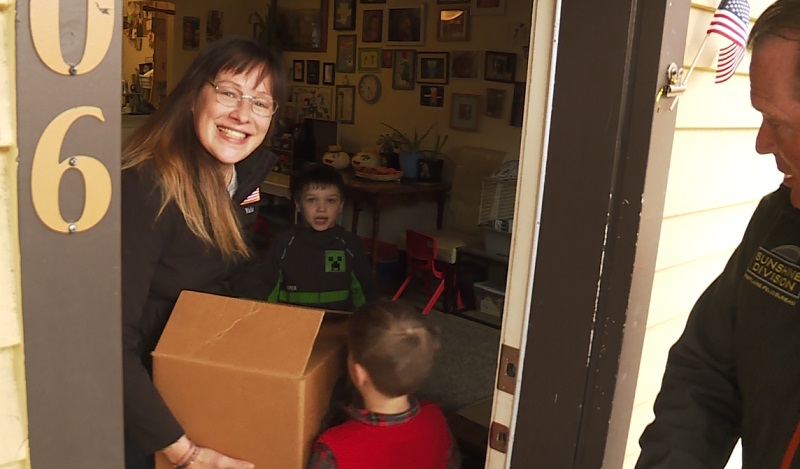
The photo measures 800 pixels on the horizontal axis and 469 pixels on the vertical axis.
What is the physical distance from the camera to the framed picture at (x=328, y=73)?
653 centimetres

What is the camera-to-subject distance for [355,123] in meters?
6.40

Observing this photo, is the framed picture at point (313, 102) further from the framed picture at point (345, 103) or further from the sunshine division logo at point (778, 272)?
the sunshine division logo at point (778, 272)

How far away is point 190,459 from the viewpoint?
1.34 meters

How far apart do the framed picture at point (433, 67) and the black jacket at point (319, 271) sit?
2.93 m

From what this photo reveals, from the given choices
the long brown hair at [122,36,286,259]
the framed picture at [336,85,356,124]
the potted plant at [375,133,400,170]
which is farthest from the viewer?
the framed picture at [336,85,356,124]

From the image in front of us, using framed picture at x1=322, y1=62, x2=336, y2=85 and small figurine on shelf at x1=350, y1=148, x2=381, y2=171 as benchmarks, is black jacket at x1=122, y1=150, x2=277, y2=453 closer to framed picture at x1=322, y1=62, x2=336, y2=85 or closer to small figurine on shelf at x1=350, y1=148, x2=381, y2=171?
small figurine on shelf at x1=350, y1=148, x2=381, y2=171

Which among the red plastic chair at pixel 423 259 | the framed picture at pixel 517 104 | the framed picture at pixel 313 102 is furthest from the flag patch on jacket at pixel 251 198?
the framed picture at pixel 313 102

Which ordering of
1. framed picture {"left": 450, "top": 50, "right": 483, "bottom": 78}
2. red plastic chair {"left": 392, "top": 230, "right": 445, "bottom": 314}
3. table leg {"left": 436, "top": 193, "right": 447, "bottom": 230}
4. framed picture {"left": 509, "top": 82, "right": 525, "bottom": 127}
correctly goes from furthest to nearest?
table leg {"left": 436, "top": 193, "right": 447, "bottom": 230}, framed picture {"left": 450, "top": 50, "right": 483, "bottom": 78}, framed picture {"left": 509, "top": 82, "right": 525, "bottom": 127}, red plastic chair {"left": 392, "top": 230, "right": 445, "bottom": 314}

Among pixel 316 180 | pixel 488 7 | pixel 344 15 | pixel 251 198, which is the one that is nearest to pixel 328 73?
pixel 344 15

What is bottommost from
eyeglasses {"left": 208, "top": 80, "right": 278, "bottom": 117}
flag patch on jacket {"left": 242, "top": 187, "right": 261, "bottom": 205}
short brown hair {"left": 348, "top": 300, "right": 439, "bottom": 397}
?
short brown hair {"left": 348, "top": 300, "right": 439, "bottom": 397}

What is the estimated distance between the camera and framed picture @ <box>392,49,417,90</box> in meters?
5.83

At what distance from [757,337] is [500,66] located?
4.36m

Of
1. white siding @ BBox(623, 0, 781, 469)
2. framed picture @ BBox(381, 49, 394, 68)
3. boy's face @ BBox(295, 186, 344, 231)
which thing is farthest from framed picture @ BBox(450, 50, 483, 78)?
white siding @ BBox(623, 0, 781, 469)

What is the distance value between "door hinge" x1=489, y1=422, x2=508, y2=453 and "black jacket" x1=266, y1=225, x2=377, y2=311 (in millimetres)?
1467
